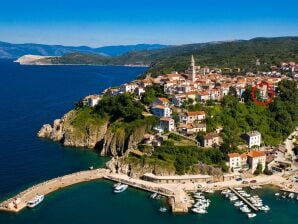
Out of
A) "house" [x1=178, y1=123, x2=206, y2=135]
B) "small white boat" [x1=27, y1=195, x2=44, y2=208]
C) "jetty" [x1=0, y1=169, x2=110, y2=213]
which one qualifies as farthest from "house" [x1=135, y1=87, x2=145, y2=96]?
"small white boat" [x1=27, y1=195, x2=44, y2=208]

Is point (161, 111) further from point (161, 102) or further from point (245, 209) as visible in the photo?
point (245, 209)

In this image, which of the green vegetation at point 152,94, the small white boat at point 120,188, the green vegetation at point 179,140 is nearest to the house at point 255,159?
the green vegetation at point 179,140

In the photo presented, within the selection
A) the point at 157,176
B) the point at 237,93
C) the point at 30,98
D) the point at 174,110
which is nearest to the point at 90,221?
the point at 157,176

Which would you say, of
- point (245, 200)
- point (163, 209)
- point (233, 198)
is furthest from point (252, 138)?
point (163, 209)

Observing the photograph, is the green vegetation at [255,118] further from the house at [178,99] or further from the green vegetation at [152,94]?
the green vegetation at [152,94]

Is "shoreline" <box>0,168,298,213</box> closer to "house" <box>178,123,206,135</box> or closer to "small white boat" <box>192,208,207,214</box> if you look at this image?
"small white boat" <box>192,208,207,214</box>

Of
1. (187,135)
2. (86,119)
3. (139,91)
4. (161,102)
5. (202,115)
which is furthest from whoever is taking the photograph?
(139,91)

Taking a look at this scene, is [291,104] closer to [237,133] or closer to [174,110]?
[237,133]
